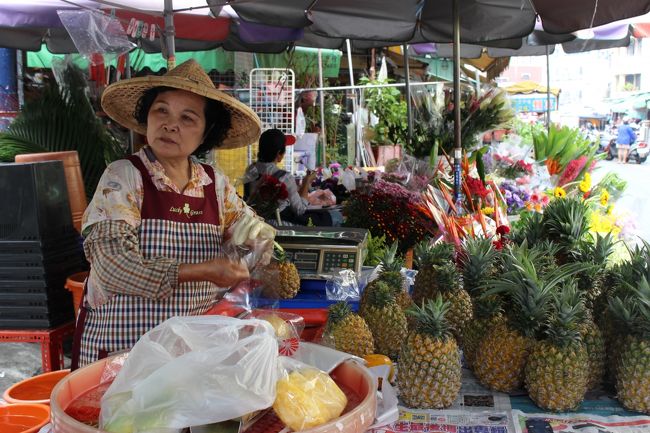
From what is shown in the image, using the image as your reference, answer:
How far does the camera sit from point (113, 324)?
2117 mm

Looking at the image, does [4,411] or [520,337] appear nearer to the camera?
[520,337]

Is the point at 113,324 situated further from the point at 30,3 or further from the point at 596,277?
the point at 30,3

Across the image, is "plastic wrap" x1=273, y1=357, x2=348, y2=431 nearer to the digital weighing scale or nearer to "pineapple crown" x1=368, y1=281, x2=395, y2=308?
"pineapple crown" x1=368, y1=281, x2=395, y2=308

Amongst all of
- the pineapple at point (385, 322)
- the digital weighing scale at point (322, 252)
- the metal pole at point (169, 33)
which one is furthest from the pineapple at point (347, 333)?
the metal pole at point (169, 33)

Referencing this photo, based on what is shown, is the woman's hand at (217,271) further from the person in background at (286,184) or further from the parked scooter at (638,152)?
the parked scooter at (638,152)

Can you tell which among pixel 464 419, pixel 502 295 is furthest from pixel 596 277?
pixel 464 419

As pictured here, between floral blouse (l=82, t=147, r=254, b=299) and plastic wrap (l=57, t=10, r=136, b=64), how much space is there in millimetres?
3104

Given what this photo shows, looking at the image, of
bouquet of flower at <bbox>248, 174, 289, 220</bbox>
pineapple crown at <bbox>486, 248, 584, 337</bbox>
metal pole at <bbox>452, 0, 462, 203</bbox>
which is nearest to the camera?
pineapple crown at <bbox>486, 248, 584, 337</bbox>

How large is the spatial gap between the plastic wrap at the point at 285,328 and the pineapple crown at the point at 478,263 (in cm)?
74

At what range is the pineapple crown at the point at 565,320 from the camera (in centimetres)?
163

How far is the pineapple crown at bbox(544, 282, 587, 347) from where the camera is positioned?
64.3 inches

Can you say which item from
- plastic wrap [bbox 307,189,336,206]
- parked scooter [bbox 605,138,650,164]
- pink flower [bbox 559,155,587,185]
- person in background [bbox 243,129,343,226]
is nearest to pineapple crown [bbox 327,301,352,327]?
person in background [bbox 243,129,343,226]

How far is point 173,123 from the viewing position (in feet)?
6.97

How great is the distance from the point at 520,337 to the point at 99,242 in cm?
127
